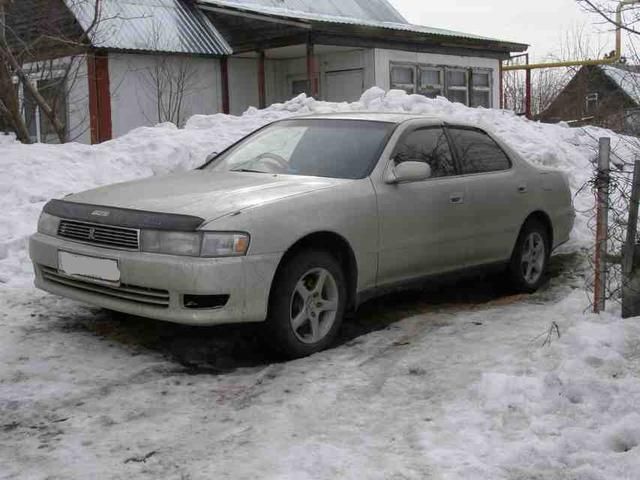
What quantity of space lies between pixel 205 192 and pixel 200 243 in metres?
0.65

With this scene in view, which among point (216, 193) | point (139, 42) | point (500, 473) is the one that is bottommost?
point (500, 473)

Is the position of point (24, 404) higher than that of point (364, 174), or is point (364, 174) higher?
point (364, 174)

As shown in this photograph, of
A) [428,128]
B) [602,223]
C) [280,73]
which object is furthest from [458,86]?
[602,223]

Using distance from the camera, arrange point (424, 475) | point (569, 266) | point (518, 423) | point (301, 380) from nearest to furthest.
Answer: point (424, 475) < point (518, 423) < point (301, 380) < point (569, 266)

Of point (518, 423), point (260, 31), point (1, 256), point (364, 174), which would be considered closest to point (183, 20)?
point (260, 31)

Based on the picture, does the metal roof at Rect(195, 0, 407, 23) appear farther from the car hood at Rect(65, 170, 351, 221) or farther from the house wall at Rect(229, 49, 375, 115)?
the car hood at Rect(65, 170, 351, 221)

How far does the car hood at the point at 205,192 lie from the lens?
4849 mm

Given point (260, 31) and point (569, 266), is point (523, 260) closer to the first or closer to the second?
point (569, 266)

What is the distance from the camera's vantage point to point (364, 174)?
219 inches

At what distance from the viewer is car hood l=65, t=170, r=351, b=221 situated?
4849 millimetres

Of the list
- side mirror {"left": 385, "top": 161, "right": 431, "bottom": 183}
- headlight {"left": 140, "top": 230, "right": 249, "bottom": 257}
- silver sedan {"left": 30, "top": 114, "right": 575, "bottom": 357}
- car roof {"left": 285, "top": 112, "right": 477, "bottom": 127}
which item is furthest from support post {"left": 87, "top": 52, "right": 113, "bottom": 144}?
headlight {"left": 140, "top": 230, "right": 249, "bottom": 257}

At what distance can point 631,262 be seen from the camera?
491cm

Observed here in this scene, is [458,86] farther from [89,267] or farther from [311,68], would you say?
[89,267]

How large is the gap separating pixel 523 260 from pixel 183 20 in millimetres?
13227
